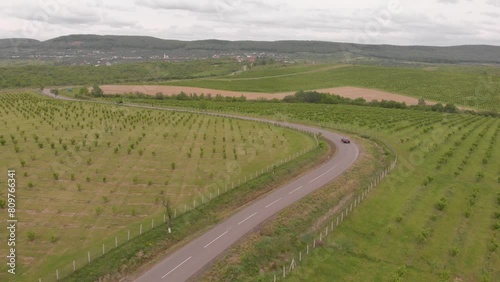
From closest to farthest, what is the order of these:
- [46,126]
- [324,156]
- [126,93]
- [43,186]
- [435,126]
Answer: [43,186] < [324,156] < [46,126] < [435,126] < [126,93]

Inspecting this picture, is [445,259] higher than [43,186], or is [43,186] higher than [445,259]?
[43,186]

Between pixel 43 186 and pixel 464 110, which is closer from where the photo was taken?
pixel 43 186

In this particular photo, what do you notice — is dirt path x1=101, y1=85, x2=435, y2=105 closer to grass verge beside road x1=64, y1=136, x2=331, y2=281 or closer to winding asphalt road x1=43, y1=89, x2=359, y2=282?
winding asphalt road x1=43, y1=89, x2=359, y2=282

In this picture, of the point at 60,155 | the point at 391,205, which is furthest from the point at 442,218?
the point at 60,155

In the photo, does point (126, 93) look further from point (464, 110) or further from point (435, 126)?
point (464, 110)

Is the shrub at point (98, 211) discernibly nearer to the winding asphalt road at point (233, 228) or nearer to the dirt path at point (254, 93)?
the winding asphalt road at point (233, 228)

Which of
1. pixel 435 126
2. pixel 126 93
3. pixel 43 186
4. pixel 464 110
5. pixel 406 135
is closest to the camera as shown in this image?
pixel 43 186
